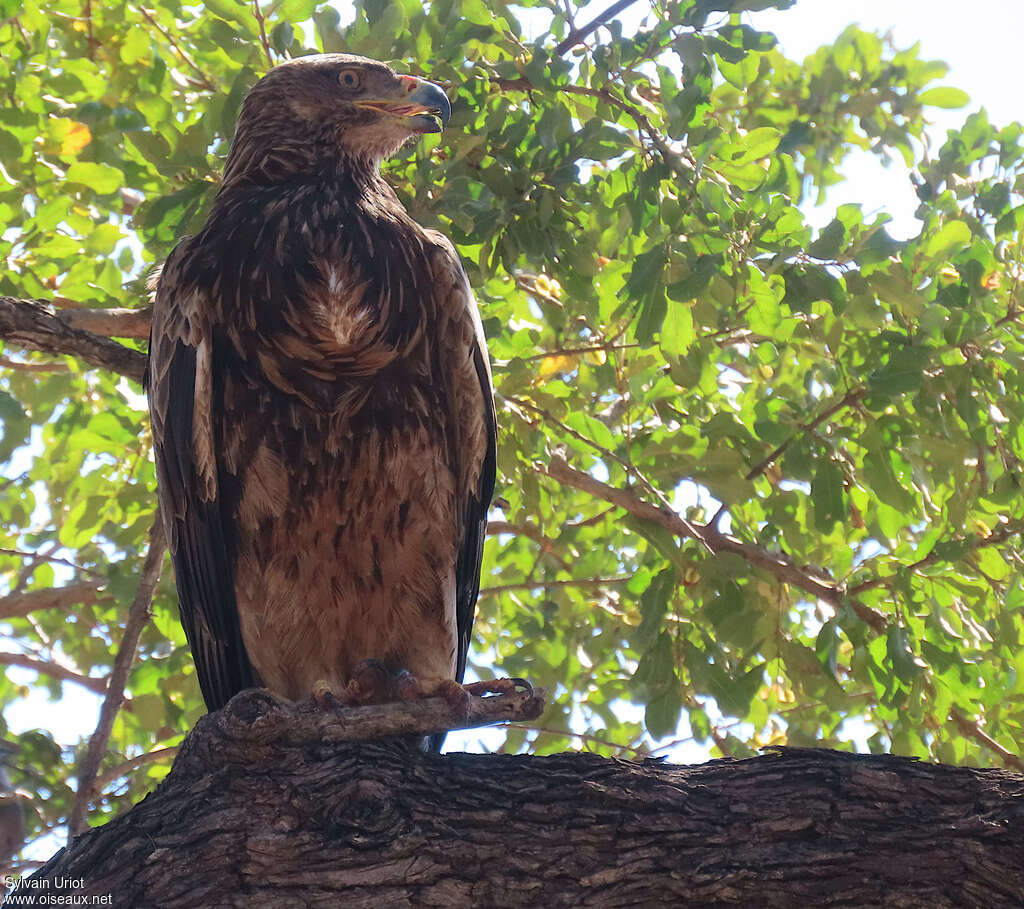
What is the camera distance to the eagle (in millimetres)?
3238

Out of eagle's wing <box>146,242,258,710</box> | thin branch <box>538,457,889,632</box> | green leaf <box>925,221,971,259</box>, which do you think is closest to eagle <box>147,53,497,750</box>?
eagle's wing <box>146,242,258,710</box>

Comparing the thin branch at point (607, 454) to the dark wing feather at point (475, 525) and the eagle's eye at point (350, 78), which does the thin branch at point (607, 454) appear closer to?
the dark wing feather at point (475, 525)

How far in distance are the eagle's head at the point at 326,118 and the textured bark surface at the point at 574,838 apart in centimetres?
229

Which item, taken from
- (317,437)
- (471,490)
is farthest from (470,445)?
(317,437)

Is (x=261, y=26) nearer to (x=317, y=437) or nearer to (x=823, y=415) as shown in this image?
(x=317, y=437)

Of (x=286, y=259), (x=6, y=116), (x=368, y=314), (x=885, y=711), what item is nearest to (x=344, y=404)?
(x=368, y=314)

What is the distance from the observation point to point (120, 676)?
3994 millimetres

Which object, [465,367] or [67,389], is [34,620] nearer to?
[67,389]

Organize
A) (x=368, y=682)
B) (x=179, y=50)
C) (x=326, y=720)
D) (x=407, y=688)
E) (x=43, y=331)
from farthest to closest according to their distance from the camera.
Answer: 1. (x=179, y=50)
2. (x=43, y=331)
3. (x=368, y=682)
4. (x=407, y=688)
5. (x=326, y=720)

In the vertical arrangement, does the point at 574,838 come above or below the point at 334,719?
below

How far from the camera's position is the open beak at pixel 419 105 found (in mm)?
3701

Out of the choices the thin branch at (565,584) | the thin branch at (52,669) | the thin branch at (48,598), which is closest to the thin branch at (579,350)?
the thin branch at (565,584)

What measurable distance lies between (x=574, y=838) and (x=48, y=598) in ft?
12.0

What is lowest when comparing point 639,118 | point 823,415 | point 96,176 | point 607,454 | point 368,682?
point 368,682
